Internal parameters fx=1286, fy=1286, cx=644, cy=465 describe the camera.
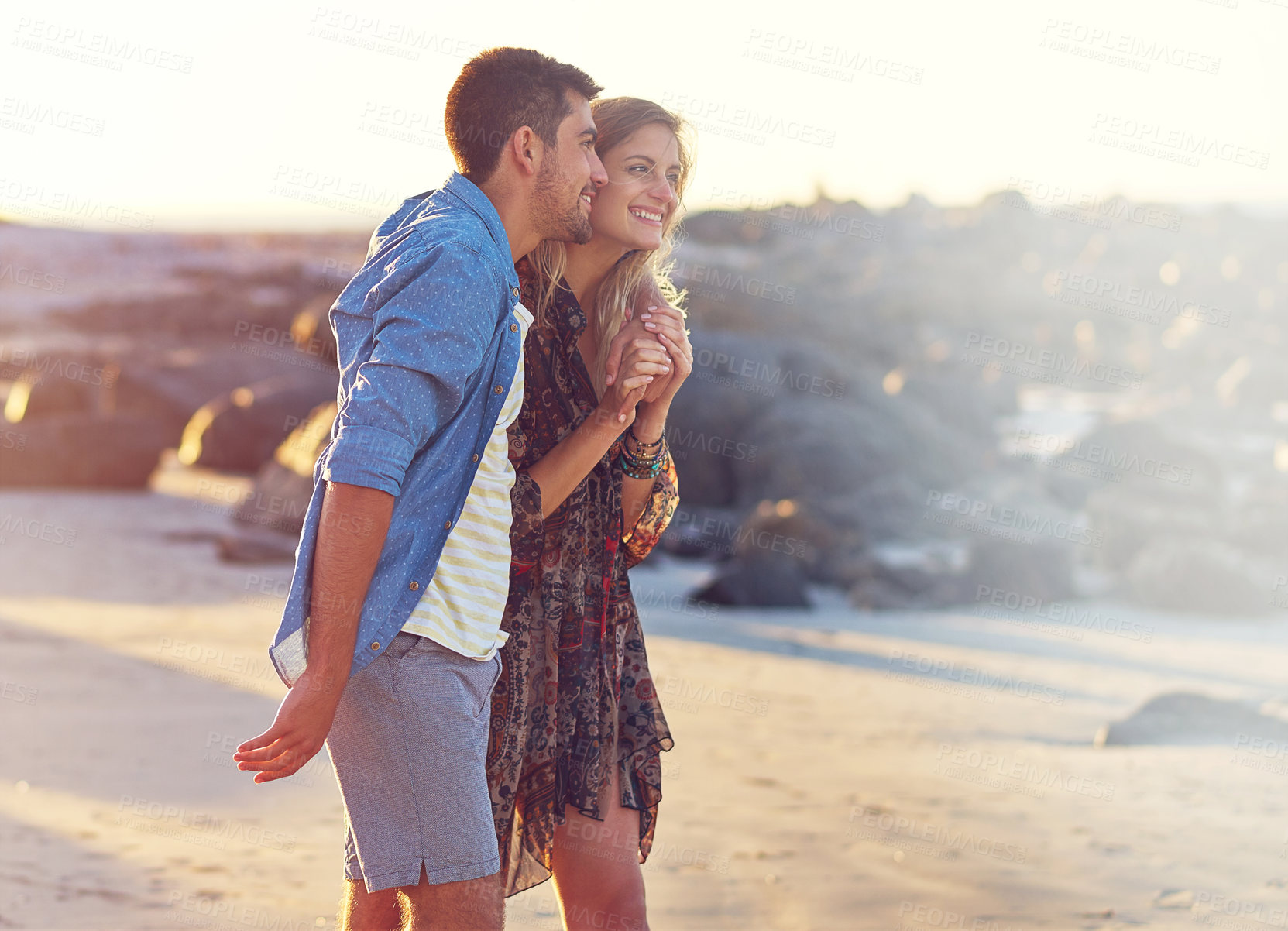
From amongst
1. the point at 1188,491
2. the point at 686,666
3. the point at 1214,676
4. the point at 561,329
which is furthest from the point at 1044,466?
the point at 561,329

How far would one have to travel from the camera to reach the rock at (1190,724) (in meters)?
6.23

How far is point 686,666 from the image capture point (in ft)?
25.5

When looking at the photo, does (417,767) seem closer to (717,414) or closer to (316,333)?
(717,414)

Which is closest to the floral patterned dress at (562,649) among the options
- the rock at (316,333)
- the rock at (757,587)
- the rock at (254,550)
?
the rock at (757,587)

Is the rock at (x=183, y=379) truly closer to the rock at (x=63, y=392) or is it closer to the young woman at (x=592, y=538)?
the rock at (x=63, y=392)

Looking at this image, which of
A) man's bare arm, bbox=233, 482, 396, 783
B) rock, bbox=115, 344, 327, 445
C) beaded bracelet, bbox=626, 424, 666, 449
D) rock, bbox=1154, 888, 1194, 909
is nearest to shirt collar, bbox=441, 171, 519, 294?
man's bare arm, bbox=233, 482, 396, 783

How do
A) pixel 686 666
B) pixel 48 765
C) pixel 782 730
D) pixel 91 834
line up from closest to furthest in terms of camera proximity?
1. pixel 91 834
2. pixel 48 765
3. pixel 782 730
4. pixel 686 666

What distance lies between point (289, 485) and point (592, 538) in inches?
355

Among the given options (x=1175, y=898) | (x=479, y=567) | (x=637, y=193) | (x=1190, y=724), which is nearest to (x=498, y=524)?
(x=479, y=567)

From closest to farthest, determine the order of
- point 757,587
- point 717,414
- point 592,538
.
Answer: point 592,538 → point 757,587 → point 717,414

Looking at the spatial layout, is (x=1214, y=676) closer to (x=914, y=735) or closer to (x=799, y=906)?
(x=914, y=735)

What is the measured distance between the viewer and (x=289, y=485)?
1109 cm

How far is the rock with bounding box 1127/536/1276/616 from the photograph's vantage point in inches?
395

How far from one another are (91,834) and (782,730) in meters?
3.26
